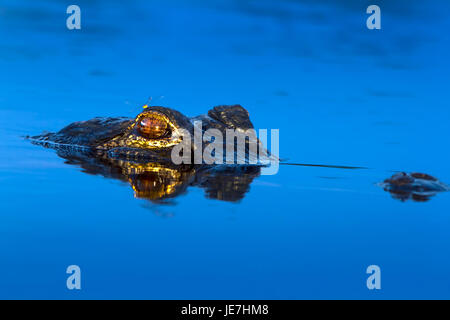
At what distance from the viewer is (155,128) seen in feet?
25.5

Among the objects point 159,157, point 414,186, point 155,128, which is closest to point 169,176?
point 159,157

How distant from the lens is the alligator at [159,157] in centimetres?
520

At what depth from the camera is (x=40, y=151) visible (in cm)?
840

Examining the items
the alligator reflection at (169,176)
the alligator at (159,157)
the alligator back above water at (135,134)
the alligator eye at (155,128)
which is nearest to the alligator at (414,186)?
the alligator at (159,157)

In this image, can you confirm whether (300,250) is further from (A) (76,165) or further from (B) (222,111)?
(B) (222,111)

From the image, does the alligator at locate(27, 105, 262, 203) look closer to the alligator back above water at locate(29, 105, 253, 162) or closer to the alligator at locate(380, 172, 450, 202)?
the alligator back above water at locate(29, 105, 253, 162)

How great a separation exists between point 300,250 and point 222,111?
793cm

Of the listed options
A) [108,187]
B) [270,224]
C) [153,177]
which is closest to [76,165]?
[153,177]

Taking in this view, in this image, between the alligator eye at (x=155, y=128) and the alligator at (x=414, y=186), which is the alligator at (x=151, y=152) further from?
the alligator at (x=414, y=186)

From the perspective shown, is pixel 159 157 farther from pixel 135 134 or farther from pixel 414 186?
pixel 414 186

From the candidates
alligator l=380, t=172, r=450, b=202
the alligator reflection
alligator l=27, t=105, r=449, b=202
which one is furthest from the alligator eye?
alligator l=380, t=172, r=450, b=202

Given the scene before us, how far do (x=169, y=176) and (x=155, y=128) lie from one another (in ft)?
6.97

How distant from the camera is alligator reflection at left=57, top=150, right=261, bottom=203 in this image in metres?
4.71

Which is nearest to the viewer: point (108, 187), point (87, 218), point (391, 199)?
point (87, 218)
